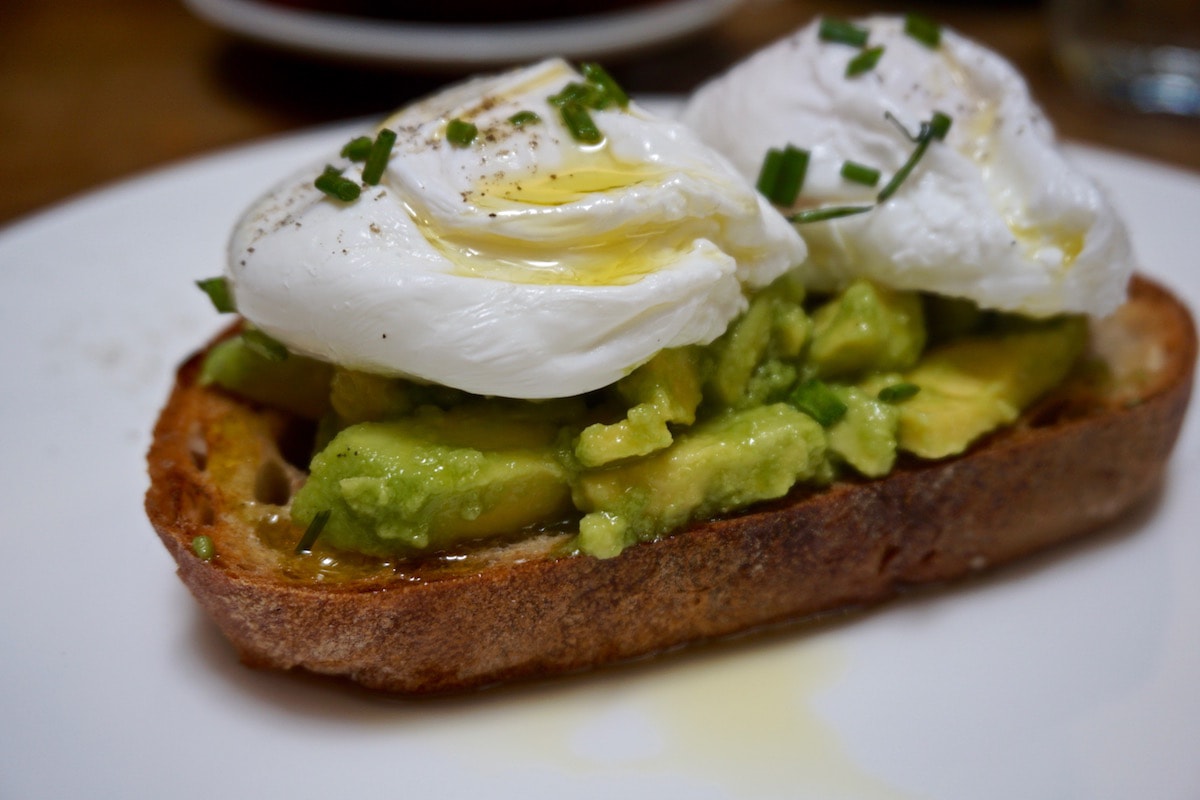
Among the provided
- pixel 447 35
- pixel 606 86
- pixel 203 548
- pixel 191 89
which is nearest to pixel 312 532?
pixel 203 548

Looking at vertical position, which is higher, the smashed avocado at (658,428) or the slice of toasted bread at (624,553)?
the smashed avocado at (658,428)

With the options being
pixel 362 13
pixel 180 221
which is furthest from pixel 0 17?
pixel 180 221

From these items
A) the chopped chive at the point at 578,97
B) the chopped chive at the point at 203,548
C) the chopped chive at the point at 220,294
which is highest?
the chopped chive at the point at 578,97

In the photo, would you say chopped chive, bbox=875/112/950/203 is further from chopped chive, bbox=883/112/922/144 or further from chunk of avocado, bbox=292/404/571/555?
chunk of avocado, bbox=292/404/571/555

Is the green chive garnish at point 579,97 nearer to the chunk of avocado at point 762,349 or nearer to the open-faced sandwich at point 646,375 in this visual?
Result: the open-faced sandwich at point 646,375

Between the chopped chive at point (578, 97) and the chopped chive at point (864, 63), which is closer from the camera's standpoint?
the chopped chive at point (578, 97)

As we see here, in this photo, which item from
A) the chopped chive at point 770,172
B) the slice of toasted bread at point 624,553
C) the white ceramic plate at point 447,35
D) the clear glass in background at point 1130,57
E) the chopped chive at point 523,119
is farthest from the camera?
the clear glass in background at point 1130,57

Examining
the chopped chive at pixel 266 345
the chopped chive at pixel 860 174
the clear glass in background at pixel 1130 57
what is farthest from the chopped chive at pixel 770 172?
the clear glass in background at pixel 1130 57

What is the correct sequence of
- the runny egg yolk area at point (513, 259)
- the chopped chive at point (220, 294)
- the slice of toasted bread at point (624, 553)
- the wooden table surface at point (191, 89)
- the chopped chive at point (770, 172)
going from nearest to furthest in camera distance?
1. the runny egg yolk area at point (513, 259)
2. the slice of toasted bread at point (624, 553)
3. the chopped chive at point (220, 294)
4. the chopped chive at point (770, 172)
5. the wooden table surface at point (191, 89)
